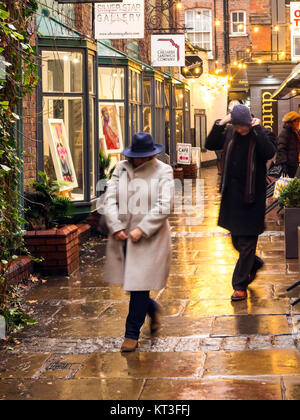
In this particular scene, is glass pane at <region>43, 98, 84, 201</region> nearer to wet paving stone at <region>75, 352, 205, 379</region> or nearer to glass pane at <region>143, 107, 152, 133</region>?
wet paving stone at <region>75, 352, 205, 379</region>

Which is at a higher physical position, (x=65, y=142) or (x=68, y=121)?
(x=68, y=121)

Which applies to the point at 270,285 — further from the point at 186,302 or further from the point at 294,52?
the point at 294,52

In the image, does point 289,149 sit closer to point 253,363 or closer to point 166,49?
point 166,49

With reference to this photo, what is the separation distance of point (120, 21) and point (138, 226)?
7545mm

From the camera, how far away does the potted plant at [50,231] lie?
9.58 m

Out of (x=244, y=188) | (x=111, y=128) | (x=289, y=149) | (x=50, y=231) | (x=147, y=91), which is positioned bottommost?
(x=50, y=231)

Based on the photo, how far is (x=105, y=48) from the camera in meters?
15.5

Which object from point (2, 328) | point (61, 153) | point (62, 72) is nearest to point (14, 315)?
point (2, 328)

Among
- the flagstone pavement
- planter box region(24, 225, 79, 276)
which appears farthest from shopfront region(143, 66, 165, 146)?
the flagstone pavement

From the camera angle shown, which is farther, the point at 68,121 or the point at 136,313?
the point at 68,121

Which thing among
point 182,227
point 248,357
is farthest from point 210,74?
point 248,357

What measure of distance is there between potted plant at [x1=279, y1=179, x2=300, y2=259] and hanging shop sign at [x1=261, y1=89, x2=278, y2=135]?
61.0 ft

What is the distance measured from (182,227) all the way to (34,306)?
6.32m

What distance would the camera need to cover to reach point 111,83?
15.4 meters
